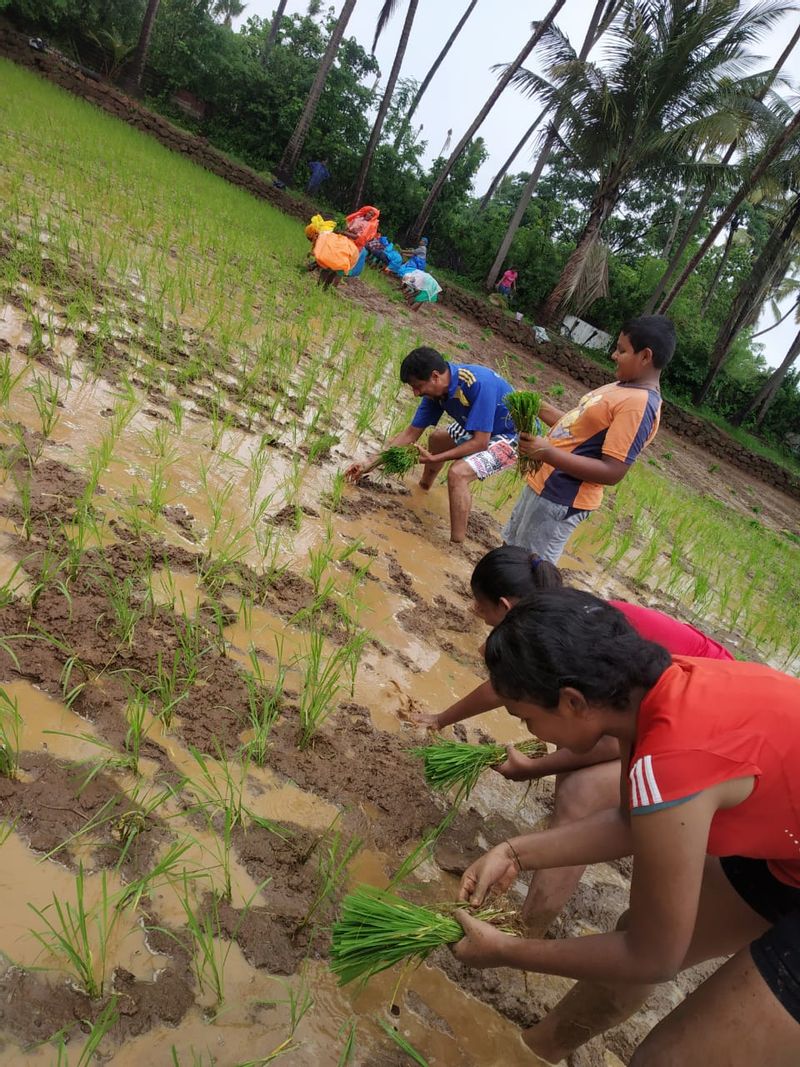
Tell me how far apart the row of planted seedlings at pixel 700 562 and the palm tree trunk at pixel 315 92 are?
1078 centimetres

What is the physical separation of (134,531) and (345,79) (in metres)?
19.4

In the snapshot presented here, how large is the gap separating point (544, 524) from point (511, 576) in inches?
39.4

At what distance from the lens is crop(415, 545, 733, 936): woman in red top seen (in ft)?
5.07

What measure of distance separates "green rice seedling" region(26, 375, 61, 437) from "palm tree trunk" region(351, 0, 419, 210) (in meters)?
13.6

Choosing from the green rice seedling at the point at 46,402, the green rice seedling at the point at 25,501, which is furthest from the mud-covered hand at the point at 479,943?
the green rice seedling at the point at 46,402

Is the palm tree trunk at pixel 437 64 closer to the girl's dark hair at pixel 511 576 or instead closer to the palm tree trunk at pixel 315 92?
the palm tree trunk at pixel 315 92

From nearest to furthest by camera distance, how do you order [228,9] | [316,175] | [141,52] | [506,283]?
[141,52] → [316,175] → [506,283] → [228,9]

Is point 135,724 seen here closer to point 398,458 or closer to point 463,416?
point 398,458

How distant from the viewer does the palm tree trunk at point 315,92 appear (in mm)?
12820

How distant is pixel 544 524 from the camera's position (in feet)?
8.89

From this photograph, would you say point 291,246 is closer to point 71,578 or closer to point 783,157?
point 71,578

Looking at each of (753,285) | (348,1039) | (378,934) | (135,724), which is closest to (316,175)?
(753,285)

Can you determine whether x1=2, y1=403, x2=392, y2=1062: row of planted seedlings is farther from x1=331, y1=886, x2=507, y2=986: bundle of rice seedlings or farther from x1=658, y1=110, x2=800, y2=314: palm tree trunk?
x1=658, y1=110, x2=800, y2=314: palm tree trunk

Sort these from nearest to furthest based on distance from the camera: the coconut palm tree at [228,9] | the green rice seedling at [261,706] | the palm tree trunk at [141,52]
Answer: the green rice seedling at [261,706]
the palm tree trunk at [141,52]
the coconut palm tree at [228,9]
